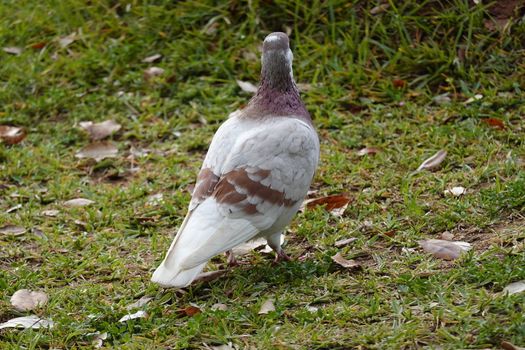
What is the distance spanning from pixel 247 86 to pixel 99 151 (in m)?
Answer: 1.22

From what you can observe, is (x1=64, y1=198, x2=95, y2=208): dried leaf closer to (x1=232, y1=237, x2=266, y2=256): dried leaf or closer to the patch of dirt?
(x1=232, y1=237, x2=266, y2=256): dried leaf

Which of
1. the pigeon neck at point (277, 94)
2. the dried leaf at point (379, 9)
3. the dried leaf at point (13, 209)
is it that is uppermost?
the pigeon neck at point (277, 94)

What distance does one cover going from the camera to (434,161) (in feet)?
18.2

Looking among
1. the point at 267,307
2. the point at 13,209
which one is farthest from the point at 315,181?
the point at 13,209

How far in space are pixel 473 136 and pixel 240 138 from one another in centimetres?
195

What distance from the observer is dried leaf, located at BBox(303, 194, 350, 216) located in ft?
16.8

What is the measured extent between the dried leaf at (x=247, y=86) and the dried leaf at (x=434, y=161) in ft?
5.51

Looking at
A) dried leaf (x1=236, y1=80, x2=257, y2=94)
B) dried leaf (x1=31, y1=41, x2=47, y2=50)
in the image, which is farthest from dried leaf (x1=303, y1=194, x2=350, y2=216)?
dried leaf (x1=31, y1=41, x2=47, y2=50)

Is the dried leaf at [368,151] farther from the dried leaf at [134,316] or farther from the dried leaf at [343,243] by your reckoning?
the dried leaf at [134,316]

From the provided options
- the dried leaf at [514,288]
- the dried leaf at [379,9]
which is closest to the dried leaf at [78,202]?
the dried leaf at [379,9]

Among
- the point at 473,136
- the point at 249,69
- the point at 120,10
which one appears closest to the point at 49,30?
the point at 120,10

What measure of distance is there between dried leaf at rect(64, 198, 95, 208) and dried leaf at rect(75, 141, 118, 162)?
0.69 m

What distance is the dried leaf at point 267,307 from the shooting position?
3932 mm

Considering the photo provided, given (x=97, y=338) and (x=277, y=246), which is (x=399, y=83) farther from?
(x=97, y=338)
